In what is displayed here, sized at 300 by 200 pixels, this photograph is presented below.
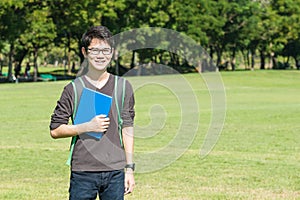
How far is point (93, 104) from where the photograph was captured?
198 inches

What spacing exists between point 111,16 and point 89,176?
5511 centimetres

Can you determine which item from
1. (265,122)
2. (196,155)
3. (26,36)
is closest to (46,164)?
(196,155)

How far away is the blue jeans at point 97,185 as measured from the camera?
516cm

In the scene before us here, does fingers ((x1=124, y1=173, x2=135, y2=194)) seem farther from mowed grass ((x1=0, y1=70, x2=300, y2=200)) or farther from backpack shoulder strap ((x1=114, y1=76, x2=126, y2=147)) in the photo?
mowed grass ((x1=0, y1=70, x2=300, y2=200))

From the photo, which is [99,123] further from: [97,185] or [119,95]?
[97,185]

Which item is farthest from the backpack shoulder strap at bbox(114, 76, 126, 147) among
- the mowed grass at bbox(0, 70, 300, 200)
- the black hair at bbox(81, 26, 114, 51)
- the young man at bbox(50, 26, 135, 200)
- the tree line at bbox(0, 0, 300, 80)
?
the tree line at bbox(0, 0, 300, 80)

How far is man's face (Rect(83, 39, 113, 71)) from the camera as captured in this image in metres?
5.08

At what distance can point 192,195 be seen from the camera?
31.9 ft

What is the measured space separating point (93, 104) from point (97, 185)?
605mm

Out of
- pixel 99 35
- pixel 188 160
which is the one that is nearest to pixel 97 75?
pixel 99 35

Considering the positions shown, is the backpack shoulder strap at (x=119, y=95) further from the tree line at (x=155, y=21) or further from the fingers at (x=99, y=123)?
the tree line at (x=155, y=21)

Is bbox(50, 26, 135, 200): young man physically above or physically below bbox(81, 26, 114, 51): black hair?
below

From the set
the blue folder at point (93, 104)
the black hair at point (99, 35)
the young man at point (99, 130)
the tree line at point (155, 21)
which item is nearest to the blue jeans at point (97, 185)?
the young man at point (99, 130)

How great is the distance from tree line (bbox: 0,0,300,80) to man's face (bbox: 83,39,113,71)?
115ft
